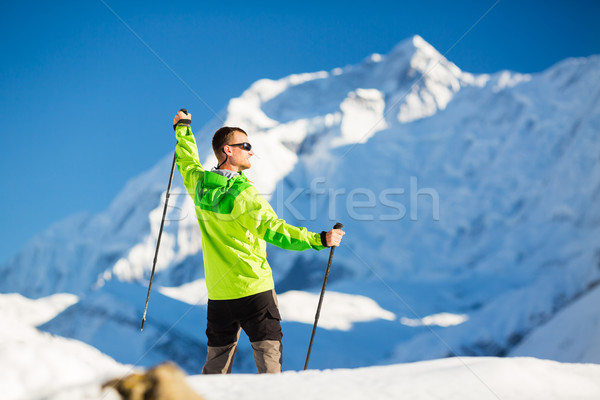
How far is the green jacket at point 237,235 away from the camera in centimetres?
247

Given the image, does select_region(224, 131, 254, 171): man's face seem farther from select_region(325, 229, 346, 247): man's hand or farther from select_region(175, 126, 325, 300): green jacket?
select_region(325, 229, 346, 247): man's hand

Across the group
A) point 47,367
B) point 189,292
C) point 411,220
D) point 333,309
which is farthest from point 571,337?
point 189,292

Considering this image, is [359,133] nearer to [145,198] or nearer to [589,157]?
[589,157]

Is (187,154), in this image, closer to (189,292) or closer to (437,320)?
(437,320)

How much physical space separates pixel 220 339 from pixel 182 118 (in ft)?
4.56

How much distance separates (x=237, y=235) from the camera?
2.60m

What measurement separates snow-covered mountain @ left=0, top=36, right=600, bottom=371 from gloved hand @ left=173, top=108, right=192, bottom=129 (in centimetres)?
1855

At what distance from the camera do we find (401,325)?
2806 centimetres

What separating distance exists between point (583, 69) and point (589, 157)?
37.1 feet

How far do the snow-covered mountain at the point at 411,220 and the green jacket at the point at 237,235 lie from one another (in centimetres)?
1891

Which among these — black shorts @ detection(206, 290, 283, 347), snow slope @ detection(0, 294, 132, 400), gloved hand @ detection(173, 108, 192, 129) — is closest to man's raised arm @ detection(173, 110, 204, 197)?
gloved hand @ detection(173, 108, 192, 129)

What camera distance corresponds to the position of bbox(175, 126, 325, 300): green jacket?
8.09 ft
